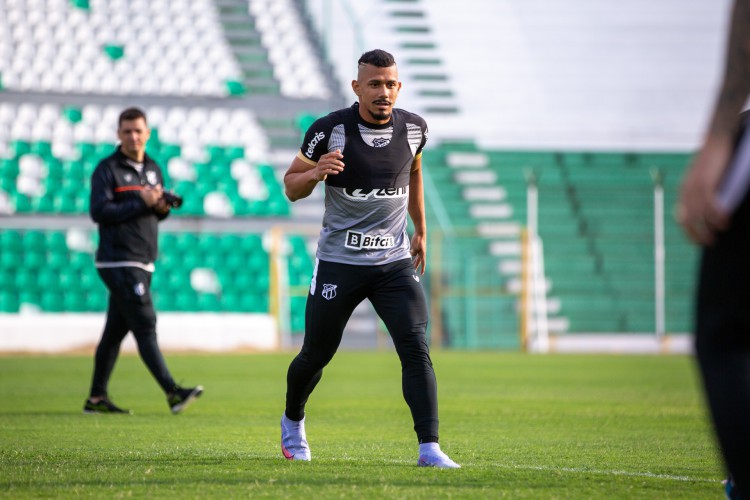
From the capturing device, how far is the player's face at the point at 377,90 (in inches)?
207

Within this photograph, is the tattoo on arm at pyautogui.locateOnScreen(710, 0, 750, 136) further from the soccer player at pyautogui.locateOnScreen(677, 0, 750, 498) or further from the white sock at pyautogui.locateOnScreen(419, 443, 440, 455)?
the white sock at pyautogui.locateOnScreen(419, 443, 440, 455)

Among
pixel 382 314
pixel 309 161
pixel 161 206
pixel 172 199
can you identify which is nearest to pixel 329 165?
pixel 309 161

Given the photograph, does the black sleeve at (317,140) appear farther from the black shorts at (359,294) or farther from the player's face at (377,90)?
the black shorts at (359,294)

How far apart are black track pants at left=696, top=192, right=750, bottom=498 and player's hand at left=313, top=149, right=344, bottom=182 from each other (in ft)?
8.00

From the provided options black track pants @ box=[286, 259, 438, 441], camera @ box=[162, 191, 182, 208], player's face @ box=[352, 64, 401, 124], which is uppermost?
player's face @ box=[352, 64, 401, 124]

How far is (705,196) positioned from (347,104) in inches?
852

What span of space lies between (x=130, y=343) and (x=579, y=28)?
45.6ft

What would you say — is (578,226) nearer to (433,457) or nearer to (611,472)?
(611,472)

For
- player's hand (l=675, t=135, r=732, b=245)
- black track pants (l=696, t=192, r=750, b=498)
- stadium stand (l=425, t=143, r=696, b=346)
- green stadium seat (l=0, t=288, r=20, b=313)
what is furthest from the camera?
stadium stand (l=425, t=143, r=696, b=346)

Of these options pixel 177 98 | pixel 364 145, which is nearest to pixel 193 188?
pixel 177 98

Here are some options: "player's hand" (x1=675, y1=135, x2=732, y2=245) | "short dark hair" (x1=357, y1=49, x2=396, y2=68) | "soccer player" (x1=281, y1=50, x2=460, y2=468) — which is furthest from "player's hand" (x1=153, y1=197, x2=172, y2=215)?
"player's hand" (x1=675, y1=135, x2=732, y2=245)

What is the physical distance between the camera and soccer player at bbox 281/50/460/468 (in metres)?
5.27

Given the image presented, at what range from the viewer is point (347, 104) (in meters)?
24.1

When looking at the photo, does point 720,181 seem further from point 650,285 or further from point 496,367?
point 650,285
